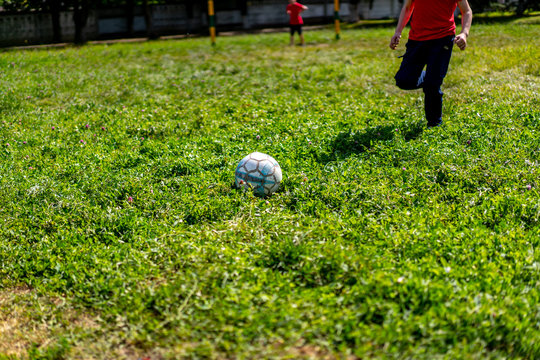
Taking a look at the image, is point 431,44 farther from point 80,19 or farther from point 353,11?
point 353,11

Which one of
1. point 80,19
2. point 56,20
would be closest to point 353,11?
point 80,19

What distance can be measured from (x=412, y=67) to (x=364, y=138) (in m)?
1.21

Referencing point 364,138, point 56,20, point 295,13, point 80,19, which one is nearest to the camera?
point 364,138

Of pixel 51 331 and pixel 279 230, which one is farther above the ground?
pixel 279 230

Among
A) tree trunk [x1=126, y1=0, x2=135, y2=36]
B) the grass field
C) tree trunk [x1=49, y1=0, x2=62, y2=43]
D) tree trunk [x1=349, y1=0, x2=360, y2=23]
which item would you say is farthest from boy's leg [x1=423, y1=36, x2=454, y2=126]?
tree trunk [x1=349, y1=0, x2=360, y2=23]

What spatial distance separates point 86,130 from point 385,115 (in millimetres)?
4777

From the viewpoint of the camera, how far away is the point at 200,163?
251 inches

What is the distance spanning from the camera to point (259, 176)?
5387 millimetres

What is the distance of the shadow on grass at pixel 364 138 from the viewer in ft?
21.3

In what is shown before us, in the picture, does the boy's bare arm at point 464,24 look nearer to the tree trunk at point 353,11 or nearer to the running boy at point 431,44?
the running boy at point 431,44

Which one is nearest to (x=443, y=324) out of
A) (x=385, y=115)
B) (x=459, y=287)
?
(x=459, y=287)

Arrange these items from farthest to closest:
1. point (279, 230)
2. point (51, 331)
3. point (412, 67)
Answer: point (412, 67) < point (279, 230) < point (51, 331)

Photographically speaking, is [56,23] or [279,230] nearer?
[279,230]

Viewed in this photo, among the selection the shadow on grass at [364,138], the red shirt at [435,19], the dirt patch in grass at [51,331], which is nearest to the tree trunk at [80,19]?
the shadow on grass at [364,138]
